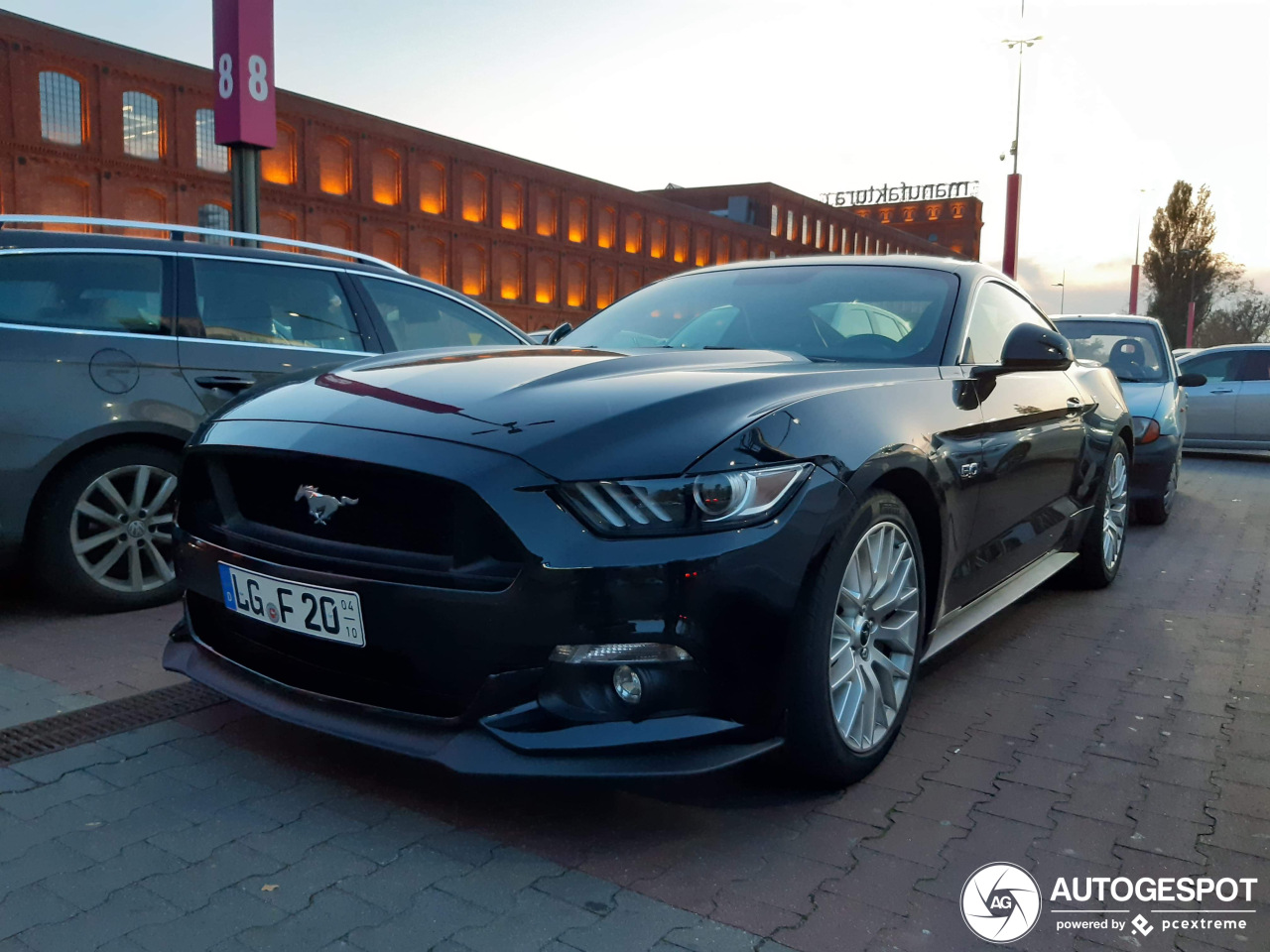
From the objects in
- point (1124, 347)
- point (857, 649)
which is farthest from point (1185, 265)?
point (857, 649)

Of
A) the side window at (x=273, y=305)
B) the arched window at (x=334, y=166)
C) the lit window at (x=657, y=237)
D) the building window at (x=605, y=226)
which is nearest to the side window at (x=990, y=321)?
the side window at (x=273, y=305)

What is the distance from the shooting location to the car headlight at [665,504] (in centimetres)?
234

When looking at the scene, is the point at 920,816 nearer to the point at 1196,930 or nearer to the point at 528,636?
the point at 1196,930

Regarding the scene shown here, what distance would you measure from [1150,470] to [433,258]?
4628cm

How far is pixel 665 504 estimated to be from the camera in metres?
2.37

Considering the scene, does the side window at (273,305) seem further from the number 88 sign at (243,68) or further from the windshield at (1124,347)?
the windshield at (1124,347)

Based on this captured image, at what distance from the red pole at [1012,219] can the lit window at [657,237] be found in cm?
4340

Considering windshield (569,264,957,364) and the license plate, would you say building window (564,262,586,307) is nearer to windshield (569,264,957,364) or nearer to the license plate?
windshield (569,264,957,364)

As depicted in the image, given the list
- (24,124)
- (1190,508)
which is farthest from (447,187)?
(1190,508)

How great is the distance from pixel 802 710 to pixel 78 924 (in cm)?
161

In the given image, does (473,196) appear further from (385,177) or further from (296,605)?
(296,605)

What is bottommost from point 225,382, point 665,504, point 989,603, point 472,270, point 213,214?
point 989,603

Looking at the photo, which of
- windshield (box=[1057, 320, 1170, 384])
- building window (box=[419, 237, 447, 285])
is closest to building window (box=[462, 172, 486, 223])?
building window (box=[419, 237, 447, 285])

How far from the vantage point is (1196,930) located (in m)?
2.26
